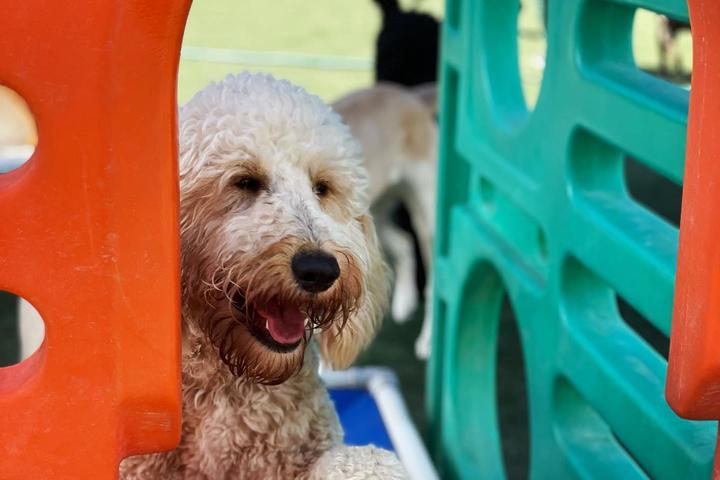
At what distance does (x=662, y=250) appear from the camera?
1524 millimetres

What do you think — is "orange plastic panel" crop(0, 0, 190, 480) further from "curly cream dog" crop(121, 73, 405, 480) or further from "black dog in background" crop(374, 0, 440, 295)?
"black dog in background" crop(374, 0, 440, 295)

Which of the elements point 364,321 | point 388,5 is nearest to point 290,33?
point 388,5

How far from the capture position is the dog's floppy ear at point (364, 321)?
5.01 feet

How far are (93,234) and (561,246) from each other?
1.03m

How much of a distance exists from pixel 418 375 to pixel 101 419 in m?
2.33

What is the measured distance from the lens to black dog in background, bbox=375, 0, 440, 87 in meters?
4.01

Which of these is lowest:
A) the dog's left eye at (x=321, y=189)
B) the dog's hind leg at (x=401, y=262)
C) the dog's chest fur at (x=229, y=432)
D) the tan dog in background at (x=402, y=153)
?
the dog's hind leg at (x=401, y=262)

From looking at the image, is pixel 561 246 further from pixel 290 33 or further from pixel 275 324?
pixel 290 33

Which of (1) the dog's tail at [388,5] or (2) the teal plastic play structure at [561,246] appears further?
(1) the dog's tail at [388,5]

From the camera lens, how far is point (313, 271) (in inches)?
50.5

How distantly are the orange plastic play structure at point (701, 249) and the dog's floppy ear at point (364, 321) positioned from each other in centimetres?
51

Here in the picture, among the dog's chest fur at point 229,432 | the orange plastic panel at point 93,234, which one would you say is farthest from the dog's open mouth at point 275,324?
the orange plastic panel at point 93,234

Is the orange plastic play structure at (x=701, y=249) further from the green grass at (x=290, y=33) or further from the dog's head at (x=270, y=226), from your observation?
the green grass at (x=290, y=33)

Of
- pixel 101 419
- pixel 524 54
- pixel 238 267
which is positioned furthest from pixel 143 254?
pixel 524 54
